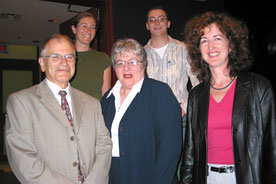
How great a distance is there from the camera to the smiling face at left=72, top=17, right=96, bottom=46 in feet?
9.20

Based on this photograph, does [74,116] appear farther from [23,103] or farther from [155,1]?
[155,1]

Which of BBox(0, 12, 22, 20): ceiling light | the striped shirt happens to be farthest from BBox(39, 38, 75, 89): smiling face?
BBox(0, 12, 22, 20): ceiling light

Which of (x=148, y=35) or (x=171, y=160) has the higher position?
(x=148, y=35)

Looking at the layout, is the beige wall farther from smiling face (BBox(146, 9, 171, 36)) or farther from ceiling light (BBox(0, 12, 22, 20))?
smiling face (BBox(146, 9, 171, 36))

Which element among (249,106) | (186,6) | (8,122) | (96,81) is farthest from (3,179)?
(249,106)

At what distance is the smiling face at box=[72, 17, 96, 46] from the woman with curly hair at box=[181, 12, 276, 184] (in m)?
1.24

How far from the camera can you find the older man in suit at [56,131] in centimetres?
152

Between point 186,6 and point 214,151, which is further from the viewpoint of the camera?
point 186,6

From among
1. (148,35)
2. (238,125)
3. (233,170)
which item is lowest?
→ (233,170)

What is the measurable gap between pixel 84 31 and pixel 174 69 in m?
1.12

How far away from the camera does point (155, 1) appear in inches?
161

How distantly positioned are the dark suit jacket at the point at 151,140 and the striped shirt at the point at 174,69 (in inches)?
38.7

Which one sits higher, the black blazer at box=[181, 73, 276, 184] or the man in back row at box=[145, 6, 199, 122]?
the man in back row at box=[145, 6, 199, 122]

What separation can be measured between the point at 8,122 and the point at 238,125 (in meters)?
1.49
